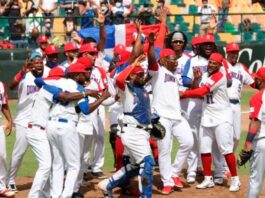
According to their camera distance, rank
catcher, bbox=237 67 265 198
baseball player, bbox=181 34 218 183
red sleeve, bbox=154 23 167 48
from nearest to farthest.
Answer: catcher, bbox=237 67 265 198, baseball player, bbox=181 34 218 183, red sleeve, bbox=154 23 167 48

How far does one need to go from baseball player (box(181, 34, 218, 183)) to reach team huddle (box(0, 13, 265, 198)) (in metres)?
0.01

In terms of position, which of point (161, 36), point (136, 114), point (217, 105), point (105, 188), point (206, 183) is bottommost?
point (206, 183)

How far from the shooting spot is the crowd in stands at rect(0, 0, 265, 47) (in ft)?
77.3

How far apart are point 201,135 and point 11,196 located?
8.76 ft

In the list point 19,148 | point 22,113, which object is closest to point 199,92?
point 22,113

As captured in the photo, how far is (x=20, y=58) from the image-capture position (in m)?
22.9

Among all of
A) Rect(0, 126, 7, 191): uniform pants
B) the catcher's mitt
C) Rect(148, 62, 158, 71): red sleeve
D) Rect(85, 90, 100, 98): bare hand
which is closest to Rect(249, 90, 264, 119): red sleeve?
the catcher's mitt

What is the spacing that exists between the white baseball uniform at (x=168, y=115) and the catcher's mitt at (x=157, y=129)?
51cm

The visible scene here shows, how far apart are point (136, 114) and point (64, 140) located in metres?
0.95

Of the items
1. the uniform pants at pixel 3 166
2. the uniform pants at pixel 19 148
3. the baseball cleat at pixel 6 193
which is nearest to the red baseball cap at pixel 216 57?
the uniform pants at pixel 19 148

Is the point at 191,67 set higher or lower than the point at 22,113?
higher

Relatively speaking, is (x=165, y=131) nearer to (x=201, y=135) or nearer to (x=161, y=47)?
(x=201, y=135)

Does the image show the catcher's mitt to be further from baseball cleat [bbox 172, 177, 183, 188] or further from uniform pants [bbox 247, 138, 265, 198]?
uniform pants [bbox 247, 138, 265, 198]

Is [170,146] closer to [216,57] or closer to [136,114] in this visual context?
[136,114]
